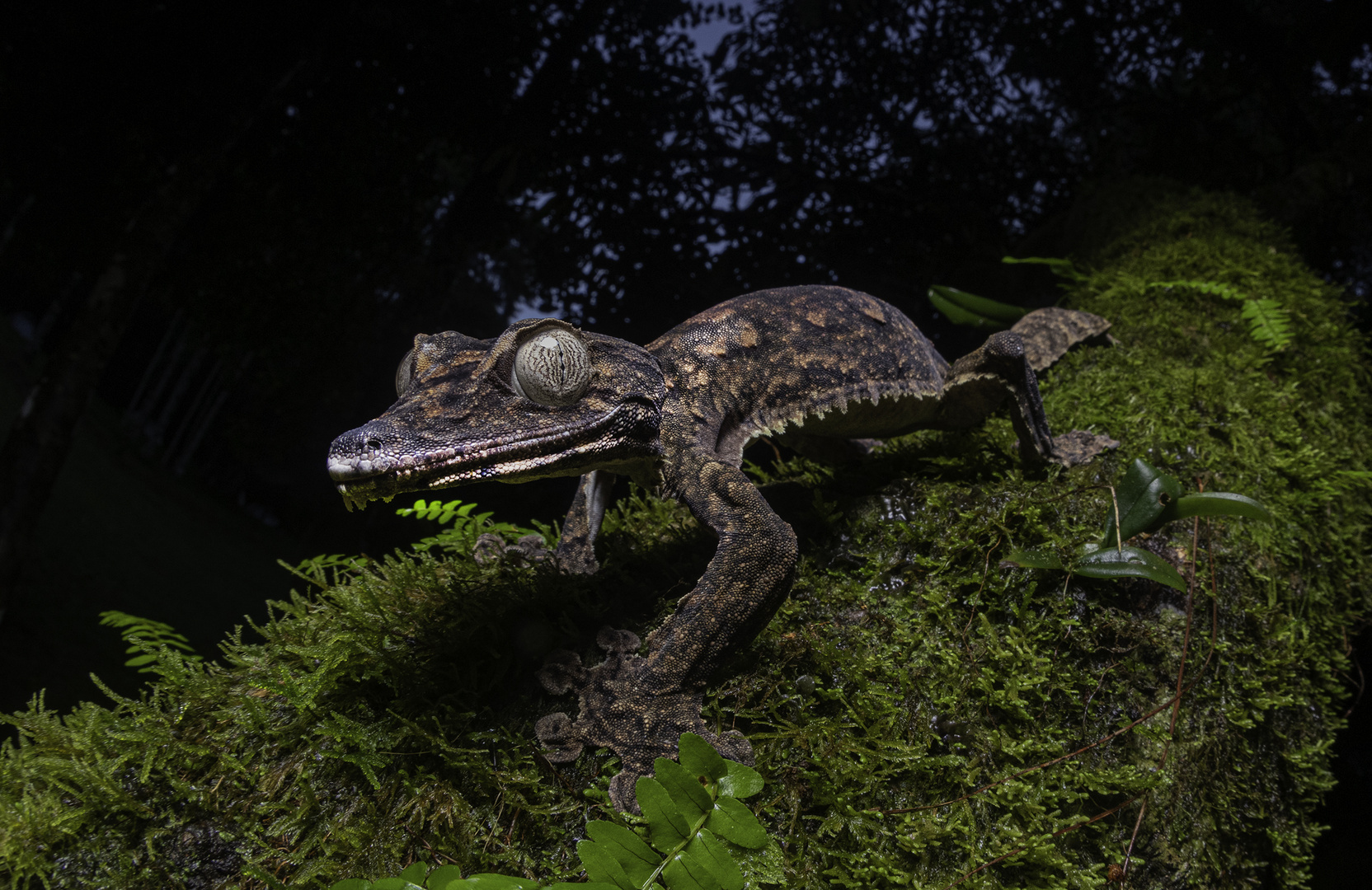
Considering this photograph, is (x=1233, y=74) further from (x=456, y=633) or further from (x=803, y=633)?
(x=456, y=633)

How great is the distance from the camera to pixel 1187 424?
11.7 ft

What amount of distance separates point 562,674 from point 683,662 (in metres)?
0.44

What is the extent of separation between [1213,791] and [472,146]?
7294 millimetres

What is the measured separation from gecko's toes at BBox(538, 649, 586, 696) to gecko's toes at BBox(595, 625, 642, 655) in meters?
0.10

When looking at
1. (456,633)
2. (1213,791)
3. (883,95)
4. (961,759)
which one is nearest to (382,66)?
(883,95)

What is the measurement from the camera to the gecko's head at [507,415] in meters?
1.97

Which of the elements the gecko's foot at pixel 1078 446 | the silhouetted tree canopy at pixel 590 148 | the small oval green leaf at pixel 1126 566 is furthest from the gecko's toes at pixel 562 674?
the silhouetted tree canopy at pixel 590 148

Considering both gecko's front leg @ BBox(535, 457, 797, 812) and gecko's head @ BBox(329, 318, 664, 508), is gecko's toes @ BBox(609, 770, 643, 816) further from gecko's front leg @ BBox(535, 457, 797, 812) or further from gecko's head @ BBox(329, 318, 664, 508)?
gecko's head @ BBox(329, 318, 664, 508)

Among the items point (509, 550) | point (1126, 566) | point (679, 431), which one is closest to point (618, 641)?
point (679, 431)

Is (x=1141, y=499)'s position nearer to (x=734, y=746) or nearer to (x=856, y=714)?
(x=856, y=714)

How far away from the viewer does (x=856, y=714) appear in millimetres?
2254

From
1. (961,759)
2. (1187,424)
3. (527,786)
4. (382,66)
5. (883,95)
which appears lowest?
(527,786)

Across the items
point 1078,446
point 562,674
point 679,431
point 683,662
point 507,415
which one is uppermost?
point 1078,446

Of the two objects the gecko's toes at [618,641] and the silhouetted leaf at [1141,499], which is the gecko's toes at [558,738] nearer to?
the gecko's toes at [618,641]
